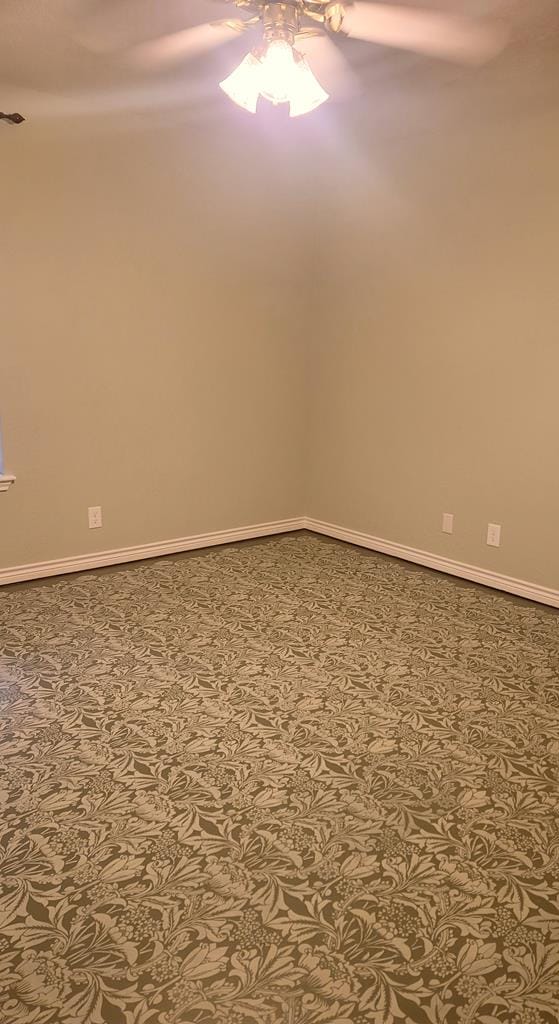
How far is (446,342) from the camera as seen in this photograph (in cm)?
425

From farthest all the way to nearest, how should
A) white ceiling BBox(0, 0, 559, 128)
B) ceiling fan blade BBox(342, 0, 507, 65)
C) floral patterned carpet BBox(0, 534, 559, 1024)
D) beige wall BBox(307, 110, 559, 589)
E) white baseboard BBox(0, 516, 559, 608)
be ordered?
white baseboard BBox(0, 516, 559, 608) → beige wall BBox(307, 110, 559, 589) → white ceiling BBox(0, 0, 559, 128) → ceiling fan blade BBox(342, 0, 507, 65) → floral patterned carpet BBox(0, 534, 559, 1024)

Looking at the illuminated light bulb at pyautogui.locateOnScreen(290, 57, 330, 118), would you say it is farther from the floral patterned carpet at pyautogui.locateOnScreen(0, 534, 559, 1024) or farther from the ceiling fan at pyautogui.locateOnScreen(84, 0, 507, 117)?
the floral patterned carpet at pyautogui.locateOnScreen(0, 534, 559, 1024)

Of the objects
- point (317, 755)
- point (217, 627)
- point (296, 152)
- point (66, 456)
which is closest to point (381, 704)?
point (317, 755)

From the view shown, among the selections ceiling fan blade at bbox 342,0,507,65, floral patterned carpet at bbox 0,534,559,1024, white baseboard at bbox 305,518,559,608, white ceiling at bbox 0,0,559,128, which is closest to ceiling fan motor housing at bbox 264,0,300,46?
ceiling fan blade at bbox 342,0,507,65

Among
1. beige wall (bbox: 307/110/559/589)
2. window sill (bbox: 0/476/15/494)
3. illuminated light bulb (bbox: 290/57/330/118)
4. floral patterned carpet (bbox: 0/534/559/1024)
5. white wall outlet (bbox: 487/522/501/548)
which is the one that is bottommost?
floral patterned carpet (bbox: 0/534/559/1024)

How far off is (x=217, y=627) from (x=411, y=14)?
2.59 m

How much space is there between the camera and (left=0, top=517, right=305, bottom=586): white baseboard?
416cm

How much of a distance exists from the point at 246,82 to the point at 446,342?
2117 millimetres

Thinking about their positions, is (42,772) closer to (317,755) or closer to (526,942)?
(317,755)

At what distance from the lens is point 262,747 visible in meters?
2.51

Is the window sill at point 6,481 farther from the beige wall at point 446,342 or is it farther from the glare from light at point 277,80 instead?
the glare from light at point 277,80

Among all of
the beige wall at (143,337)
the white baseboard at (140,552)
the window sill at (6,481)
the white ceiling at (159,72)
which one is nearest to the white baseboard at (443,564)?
the white baseboard at (140,552)

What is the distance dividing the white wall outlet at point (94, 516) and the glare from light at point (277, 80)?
2.48m

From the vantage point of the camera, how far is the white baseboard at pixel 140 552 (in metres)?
4.16
